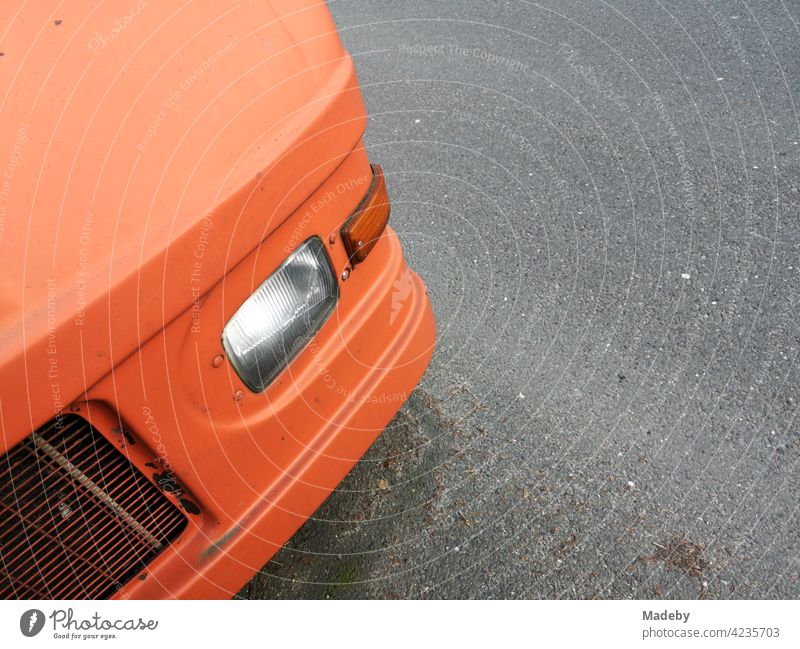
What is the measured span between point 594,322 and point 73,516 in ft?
7.02

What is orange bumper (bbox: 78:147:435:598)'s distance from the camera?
4.97 feet

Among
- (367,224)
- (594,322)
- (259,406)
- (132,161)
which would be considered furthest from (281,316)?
(594,322)

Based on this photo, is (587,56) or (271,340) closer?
(271,340)

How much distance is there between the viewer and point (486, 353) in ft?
9.65

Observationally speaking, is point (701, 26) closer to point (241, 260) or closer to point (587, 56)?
point (587, 56)

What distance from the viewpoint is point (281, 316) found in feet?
5.71

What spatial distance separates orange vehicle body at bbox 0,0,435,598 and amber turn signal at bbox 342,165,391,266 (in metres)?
0.02

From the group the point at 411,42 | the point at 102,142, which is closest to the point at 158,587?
the point at 102,142

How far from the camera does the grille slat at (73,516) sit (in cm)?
137

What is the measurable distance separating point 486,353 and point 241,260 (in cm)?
157

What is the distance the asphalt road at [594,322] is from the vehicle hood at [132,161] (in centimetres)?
128
